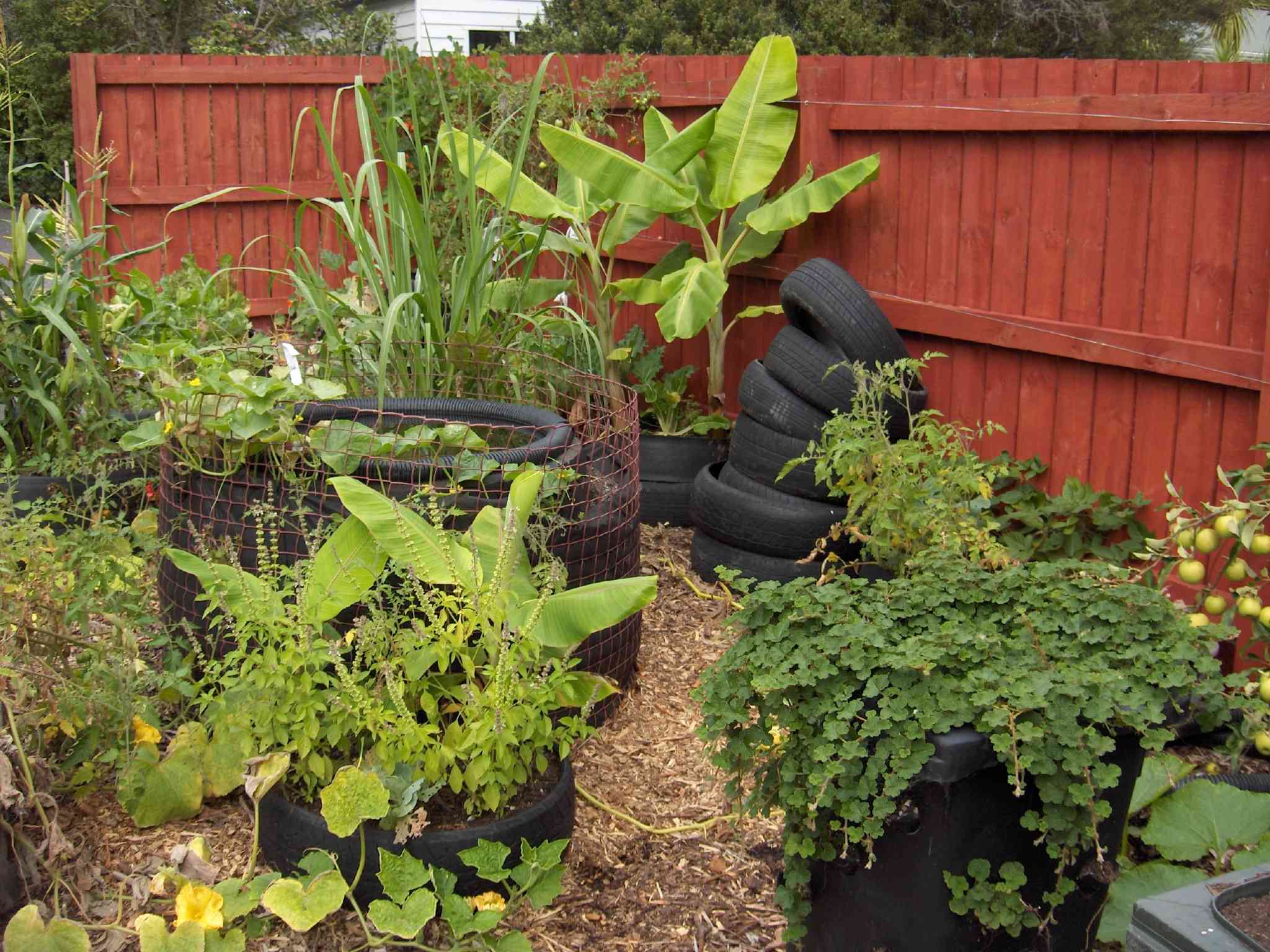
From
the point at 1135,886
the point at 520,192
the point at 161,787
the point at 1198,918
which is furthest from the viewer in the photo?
the point at 520,192

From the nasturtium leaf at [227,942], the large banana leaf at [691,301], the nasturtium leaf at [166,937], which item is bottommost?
the nasturtium leaf at [227,942]

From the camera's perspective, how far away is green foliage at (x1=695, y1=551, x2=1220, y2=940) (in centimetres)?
225

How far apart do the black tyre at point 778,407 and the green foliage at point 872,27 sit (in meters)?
10.9

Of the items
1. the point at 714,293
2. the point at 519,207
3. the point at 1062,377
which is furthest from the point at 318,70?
the point at 1062,377

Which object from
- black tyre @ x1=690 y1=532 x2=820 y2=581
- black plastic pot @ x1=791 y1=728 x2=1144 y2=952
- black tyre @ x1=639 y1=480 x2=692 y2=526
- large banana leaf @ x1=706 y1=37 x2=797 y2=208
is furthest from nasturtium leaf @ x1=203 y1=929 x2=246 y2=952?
large banana leaf @ x1=706 y1=37 x2=797 y2=208

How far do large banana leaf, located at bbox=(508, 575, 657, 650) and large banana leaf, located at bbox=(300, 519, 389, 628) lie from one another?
366mm

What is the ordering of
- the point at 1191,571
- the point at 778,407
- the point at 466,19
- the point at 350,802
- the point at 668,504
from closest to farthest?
1. the point at 350,802
2. the point at 1191,571
3. the point at 778,407
4. the point at 668,504
5. the point at 466,19

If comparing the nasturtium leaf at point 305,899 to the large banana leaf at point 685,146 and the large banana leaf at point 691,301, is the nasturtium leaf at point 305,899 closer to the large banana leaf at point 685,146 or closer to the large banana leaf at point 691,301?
the large banana leaf at point 691,301

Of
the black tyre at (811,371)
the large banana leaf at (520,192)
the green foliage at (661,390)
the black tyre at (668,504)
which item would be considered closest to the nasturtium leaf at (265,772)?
the black tyre at (811,371)

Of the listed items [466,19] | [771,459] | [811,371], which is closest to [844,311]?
[811,371]

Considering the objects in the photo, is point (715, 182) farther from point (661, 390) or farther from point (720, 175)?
point (661, 390)

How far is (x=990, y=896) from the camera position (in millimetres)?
2303

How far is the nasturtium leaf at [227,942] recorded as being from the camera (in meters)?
2.52

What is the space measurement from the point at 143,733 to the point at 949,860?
1988 mm
